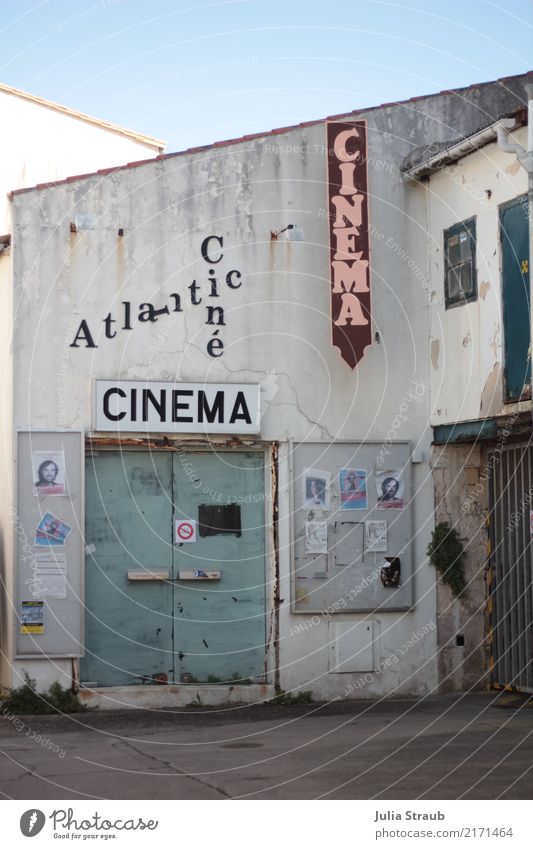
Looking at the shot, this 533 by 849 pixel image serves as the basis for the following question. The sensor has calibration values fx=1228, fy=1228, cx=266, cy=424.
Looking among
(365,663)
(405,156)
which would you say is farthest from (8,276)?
(365,663)

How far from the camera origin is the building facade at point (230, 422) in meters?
13.5

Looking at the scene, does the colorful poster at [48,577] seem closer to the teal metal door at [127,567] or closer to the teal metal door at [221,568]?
the teal metal door at [127,567]

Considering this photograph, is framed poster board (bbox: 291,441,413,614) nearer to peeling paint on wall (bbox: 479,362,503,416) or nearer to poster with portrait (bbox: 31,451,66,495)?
peeling paint on wall (bbox: 479,362,503,416)

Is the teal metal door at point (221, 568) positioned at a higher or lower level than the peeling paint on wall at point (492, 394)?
lower

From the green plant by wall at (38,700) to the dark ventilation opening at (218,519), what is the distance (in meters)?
2.31

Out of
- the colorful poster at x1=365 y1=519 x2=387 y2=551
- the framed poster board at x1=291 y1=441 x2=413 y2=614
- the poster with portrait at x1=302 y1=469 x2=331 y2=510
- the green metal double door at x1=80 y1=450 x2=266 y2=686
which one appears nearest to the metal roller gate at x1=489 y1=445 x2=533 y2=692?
the framed poster board at x1=291 y1=441 x2=413 y2=614

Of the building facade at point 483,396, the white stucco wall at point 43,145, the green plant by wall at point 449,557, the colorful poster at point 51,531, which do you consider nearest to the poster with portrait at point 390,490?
the building facade at point 483,396

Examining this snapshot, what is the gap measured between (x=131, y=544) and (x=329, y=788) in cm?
537

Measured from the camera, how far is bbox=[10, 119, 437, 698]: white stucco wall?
13641 mm

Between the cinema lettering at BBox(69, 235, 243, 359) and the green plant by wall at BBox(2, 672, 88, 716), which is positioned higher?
the cinema lettering at BBox(69, 235, 243, 359)

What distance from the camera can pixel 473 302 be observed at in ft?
45.0

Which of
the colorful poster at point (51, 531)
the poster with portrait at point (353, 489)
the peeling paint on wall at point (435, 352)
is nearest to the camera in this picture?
the colorful poster at point (51, 531)

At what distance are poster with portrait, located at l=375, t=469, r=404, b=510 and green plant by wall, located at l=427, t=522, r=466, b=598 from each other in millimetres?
582
